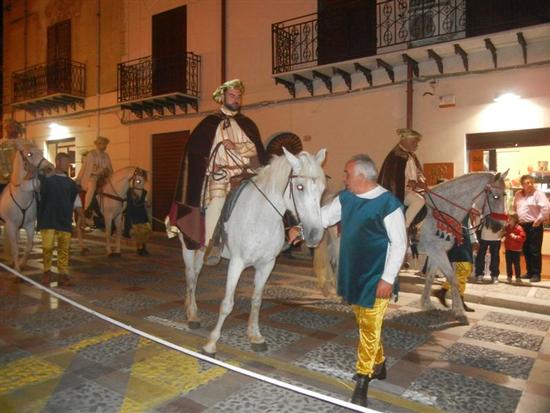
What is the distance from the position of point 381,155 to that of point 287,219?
24.3ft

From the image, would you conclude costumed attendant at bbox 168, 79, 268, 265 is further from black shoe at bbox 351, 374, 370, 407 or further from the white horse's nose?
black shoe at bbox 351, 374, 370, 407

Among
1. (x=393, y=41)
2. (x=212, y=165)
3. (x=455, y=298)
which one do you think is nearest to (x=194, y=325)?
(x=212, y=165)

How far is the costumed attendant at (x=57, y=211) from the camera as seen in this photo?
7.36m

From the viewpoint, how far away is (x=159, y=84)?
53.1 feet

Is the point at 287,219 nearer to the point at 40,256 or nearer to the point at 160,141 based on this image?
the point at 40,256

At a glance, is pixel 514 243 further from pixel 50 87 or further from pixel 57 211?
pixel 50 87

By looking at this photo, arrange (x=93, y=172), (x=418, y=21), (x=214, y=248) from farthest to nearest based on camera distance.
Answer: (x=93, y=172)
(x=418, y=21)
(x=214, y=248)

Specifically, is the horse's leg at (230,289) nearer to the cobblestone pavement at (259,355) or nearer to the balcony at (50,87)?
the cobblestone pavement at (259,355)

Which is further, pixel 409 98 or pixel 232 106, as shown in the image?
pixel 409 98

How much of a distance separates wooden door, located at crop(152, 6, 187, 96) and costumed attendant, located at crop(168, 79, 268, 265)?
10.7 m

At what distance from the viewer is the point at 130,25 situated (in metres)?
17.2

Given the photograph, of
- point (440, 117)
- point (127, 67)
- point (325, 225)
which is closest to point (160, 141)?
point (127, 67)

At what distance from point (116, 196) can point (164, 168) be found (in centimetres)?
536

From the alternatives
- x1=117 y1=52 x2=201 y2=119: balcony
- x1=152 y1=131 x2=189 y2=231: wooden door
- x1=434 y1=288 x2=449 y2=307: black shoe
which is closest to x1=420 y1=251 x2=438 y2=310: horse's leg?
x1=434 y1=288 x2=449 y2=307: black shoe
